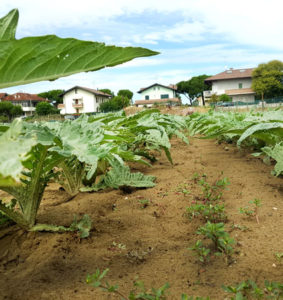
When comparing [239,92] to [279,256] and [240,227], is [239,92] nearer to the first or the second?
[240,227]

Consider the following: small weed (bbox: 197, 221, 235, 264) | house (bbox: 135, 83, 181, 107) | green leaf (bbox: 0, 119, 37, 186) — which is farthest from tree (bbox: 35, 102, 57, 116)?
green leaf (bbox: 0, 119, 37, 186)

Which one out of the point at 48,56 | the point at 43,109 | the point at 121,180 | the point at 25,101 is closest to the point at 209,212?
the point at 121,180

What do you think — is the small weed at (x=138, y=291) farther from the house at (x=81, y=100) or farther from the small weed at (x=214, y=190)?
the house at (x=81, y=100)

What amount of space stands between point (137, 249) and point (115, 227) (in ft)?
0.88

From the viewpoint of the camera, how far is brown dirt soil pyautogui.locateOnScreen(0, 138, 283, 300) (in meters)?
1.24

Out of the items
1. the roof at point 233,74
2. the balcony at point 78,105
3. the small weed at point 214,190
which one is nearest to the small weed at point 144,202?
the small weed at point 214,190

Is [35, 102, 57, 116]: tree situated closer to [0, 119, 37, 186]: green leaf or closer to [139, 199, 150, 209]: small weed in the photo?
[139, 199, 150, 209]: small weed

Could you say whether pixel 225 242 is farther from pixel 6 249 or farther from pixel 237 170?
pixel 237 170

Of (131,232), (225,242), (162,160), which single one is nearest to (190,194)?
(131,232)

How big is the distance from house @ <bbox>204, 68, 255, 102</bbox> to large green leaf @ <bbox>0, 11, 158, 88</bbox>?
47.9m

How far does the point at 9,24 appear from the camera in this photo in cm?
88

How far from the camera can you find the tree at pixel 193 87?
2283 inches

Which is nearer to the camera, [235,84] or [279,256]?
[279,256]

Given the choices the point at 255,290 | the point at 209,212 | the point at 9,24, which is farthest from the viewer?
the point at 209,212
